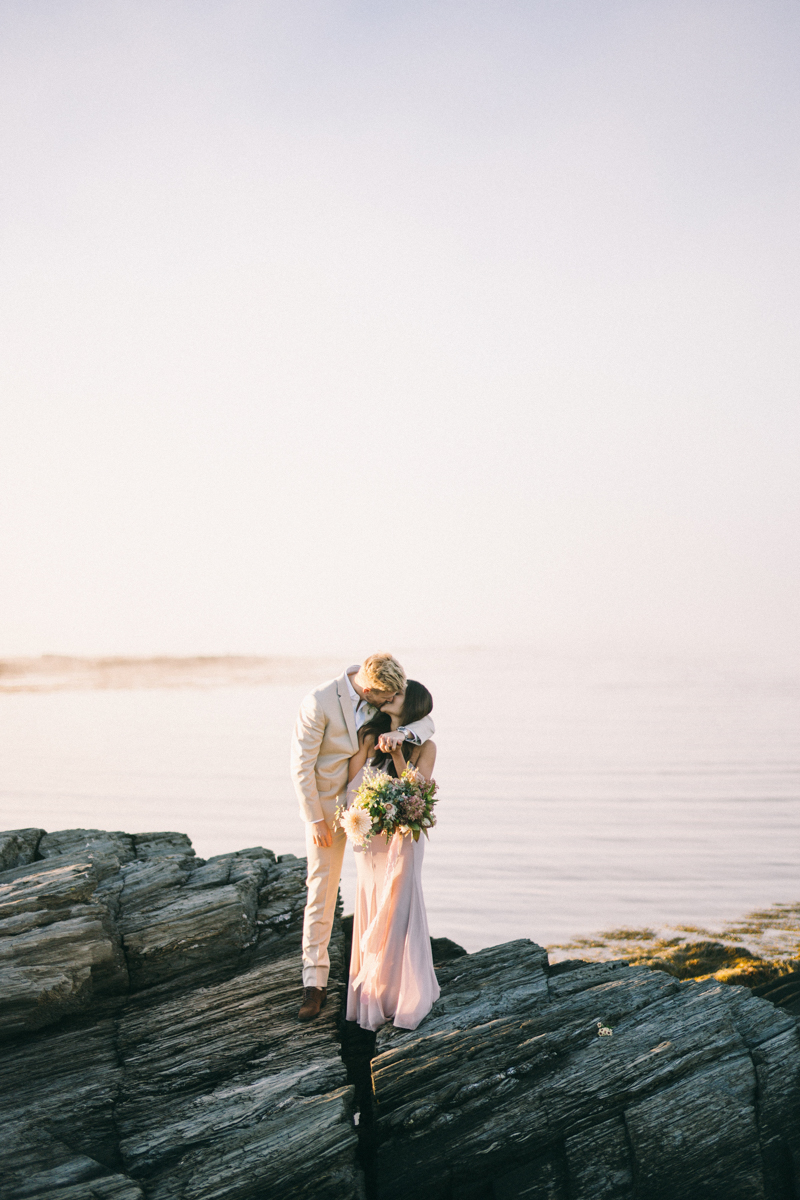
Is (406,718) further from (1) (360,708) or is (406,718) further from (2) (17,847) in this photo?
(2) (17,847)

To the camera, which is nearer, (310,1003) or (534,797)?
(310,1003)

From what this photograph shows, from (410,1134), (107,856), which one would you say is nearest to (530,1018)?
(410,1134)

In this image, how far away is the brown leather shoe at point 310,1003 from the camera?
829 centimetres

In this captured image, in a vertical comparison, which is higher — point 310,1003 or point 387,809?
point 387,809

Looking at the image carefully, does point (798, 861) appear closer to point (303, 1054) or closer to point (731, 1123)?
point (731, 1123)

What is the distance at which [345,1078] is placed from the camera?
7.43 metres

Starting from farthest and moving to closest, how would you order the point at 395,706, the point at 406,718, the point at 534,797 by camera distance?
the point at 534,797 < the point at 406,718 < the point at 395,706

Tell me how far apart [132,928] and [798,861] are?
72.9 feet

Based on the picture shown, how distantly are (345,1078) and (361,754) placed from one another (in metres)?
2.88

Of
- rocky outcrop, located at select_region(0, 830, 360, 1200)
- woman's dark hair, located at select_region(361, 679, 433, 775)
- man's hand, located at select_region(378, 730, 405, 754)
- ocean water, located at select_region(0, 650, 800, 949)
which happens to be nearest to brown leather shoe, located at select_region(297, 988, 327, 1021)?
rocky outcrop, located at select_region(0, 830, 360, 1200)

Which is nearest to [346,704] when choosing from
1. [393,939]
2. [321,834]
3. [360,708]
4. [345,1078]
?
[360,708]

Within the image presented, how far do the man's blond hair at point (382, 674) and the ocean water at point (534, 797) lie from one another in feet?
39.9

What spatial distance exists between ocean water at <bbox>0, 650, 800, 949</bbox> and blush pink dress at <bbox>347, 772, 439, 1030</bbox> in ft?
34.0

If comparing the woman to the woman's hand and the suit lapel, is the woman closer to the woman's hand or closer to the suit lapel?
the suit lapel
